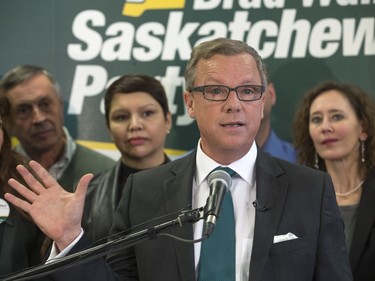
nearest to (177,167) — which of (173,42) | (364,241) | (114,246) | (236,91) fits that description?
(236,91)

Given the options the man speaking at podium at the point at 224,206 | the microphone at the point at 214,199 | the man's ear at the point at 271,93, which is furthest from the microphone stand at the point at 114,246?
the man's ear at the point at 271,93

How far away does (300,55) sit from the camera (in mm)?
4410

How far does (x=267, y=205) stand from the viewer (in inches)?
93.5

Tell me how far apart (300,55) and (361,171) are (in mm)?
882

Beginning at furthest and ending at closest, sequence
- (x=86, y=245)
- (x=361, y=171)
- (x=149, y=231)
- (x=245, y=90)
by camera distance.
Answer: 1. (x=361, y=171)
2. (x=245, y=90)
3. (x=86, y=245)
4. (x=149, y=231)

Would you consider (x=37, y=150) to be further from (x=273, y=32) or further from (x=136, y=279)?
(x=136, y=279)

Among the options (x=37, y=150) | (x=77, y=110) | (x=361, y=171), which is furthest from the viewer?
(x=77, y=110)

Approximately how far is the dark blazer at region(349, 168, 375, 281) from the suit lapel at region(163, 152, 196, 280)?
1283 mm

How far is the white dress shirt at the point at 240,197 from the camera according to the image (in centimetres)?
235

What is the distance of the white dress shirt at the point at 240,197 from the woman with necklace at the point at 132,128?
1.43m

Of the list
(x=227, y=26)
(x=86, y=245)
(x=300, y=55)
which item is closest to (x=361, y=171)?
(x=300, y=55)

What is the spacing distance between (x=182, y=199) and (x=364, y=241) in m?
1.40

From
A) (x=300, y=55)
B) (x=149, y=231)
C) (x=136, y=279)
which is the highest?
(x=300, y=55)

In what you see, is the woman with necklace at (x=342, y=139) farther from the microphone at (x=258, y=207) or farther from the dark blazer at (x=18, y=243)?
the dark blazer at (x=18, y=243)
